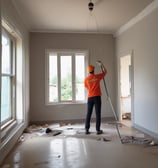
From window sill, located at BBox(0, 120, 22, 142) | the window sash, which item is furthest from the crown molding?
window sill, located at BBox(0, 120, 22, 142)

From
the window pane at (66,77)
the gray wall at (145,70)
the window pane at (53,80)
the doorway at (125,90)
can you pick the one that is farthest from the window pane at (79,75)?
the gray wall at (145,70)

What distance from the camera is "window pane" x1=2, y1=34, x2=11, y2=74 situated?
12.7 ft

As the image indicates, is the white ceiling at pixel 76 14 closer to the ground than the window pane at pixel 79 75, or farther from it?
farther from it

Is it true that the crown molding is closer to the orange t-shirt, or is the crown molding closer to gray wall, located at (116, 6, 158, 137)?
gray wall, located at (116, 6, 158, 137)

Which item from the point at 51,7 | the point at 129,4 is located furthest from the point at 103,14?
the point at 51,7

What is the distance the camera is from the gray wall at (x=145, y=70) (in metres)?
4.20

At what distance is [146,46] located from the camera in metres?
4.56

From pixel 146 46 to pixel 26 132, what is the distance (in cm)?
354

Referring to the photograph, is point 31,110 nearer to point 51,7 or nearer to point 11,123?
point 11,123

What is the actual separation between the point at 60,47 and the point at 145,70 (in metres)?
2.81

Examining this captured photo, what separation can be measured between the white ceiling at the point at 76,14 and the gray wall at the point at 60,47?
0.29 meters

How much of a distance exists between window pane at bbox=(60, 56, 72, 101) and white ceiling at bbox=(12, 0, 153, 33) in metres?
0.96

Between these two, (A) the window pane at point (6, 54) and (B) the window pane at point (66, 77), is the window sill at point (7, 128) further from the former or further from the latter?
(B) the window pane at point (66, 77)

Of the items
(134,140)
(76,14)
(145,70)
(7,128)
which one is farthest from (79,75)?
(7,128)
